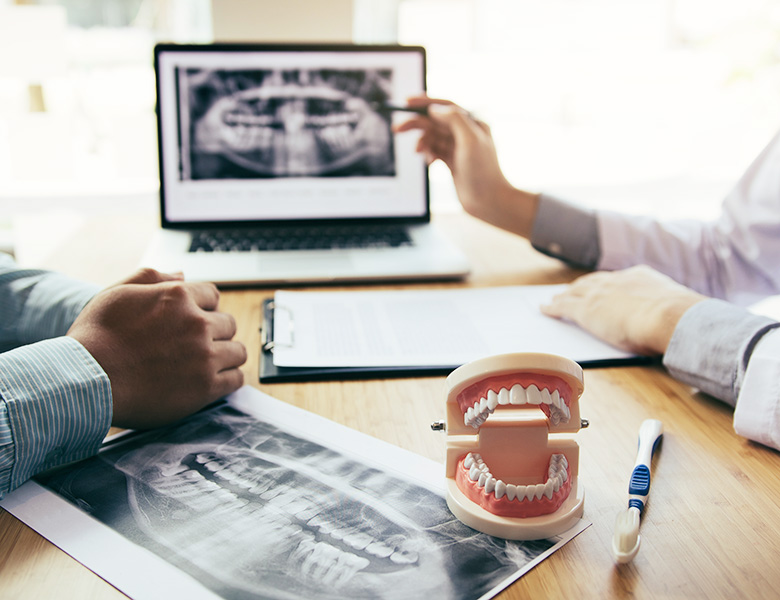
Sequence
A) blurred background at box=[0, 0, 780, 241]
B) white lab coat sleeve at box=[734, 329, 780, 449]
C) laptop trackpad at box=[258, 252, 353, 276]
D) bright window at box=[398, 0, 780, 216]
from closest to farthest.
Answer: white lab coat sleeve at box=[734, 329, 780, 449], laptop trackpad at box=[258, 252, 353, 276], blurred background at box=[0, 0, 780, 241], bright window at box=[398, 0, 780, 216]

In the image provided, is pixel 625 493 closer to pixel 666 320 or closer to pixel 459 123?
pixel 666 320

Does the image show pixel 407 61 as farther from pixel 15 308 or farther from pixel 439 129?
pixel 15 308

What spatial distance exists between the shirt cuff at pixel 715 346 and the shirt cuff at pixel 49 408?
1.80ft

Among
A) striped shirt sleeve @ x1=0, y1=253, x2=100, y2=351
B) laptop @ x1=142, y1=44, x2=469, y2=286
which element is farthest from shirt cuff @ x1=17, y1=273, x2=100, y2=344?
laptop @ x1=142, y1=44, x2=469, y2=286

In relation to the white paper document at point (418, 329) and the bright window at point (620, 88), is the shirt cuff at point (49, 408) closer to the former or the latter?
the white paper document at point (418, 329)

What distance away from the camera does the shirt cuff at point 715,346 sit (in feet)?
2.13

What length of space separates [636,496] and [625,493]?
0.02m

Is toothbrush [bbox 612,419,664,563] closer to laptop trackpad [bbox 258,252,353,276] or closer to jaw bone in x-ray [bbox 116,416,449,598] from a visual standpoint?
jaw bone in x-ray [bbox 116,416,449,598]

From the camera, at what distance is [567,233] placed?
1.11 m

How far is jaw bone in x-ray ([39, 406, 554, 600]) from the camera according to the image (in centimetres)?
41

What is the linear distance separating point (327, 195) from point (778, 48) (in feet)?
12.8

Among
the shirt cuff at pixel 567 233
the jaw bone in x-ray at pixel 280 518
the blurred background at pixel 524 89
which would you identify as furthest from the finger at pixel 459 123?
the blurred background at pixel 524 89

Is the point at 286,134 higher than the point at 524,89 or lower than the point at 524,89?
lower

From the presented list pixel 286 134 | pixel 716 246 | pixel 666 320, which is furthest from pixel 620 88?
pixel 666 320
